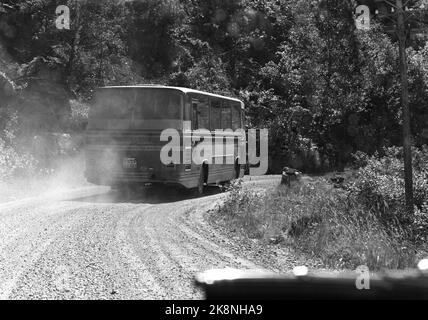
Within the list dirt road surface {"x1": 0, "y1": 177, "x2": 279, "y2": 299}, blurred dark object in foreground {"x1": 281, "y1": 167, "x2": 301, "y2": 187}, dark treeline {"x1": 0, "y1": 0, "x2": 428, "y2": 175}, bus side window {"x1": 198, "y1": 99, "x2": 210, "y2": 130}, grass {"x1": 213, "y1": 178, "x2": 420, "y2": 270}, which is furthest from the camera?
dark treeline {"x1": 0, "y1": 0, "x2": 428, "y2": 175}

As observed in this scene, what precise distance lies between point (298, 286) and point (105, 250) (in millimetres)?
6098

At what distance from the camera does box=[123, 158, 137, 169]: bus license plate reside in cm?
1414

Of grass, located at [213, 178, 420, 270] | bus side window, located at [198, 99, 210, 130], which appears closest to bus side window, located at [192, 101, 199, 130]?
bus side window, located at [198, 99, 210, 130]

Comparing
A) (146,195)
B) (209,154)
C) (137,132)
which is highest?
(137,132)

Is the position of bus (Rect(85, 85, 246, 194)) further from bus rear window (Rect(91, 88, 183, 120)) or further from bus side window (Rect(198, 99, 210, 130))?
bus side window (Rect(198, 99, 210, 130))

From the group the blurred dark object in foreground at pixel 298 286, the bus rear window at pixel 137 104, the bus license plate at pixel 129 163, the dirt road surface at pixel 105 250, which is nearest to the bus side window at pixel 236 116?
the bus rear window at pixel 137 104

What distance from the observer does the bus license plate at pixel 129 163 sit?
1414 cm

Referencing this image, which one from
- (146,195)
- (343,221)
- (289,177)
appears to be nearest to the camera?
(343,221)

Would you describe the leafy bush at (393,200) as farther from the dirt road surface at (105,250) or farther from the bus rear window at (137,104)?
the bus rear window at (137,104)

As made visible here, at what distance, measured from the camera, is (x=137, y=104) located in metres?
14.5

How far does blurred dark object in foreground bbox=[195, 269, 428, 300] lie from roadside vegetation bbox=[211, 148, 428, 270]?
5590 millimetres

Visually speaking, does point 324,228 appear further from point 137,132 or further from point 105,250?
point 137,132

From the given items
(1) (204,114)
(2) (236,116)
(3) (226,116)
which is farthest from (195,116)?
(2) (236,116)

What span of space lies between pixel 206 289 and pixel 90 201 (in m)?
11.6
